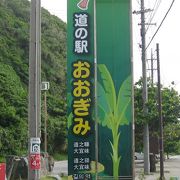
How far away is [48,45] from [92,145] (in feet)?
193

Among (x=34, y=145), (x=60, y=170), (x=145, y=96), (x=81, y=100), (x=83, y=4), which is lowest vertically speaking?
(x=60, y=170)

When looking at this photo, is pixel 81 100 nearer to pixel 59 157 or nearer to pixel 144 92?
pixel 144 92

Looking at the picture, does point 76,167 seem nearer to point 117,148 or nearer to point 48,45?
point 117,148

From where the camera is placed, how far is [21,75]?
56.9 meters

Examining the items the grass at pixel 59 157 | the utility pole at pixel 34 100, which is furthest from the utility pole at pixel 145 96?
the grass at pixel 59 157

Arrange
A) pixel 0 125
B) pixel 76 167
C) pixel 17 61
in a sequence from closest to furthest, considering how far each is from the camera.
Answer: pixel 76 167
pixel 0 125
pixel 17 61

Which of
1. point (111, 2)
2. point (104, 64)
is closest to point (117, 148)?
point (104, 64)

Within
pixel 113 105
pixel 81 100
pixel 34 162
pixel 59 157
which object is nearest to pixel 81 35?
pixel 81 100

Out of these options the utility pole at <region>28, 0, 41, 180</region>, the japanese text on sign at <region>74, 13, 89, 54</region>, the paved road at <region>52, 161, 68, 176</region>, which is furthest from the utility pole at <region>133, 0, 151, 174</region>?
the utility pole at <region>28, 0, 41, 180</region>

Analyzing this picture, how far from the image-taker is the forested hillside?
41906mm

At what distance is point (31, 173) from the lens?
11320 millimetres

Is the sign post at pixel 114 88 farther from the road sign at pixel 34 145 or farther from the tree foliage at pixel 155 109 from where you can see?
the tree foliage at pixel 155 109

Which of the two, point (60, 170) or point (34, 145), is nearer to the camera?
point (34, 145)

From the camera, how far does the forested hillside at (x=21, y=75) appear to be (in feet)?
137
